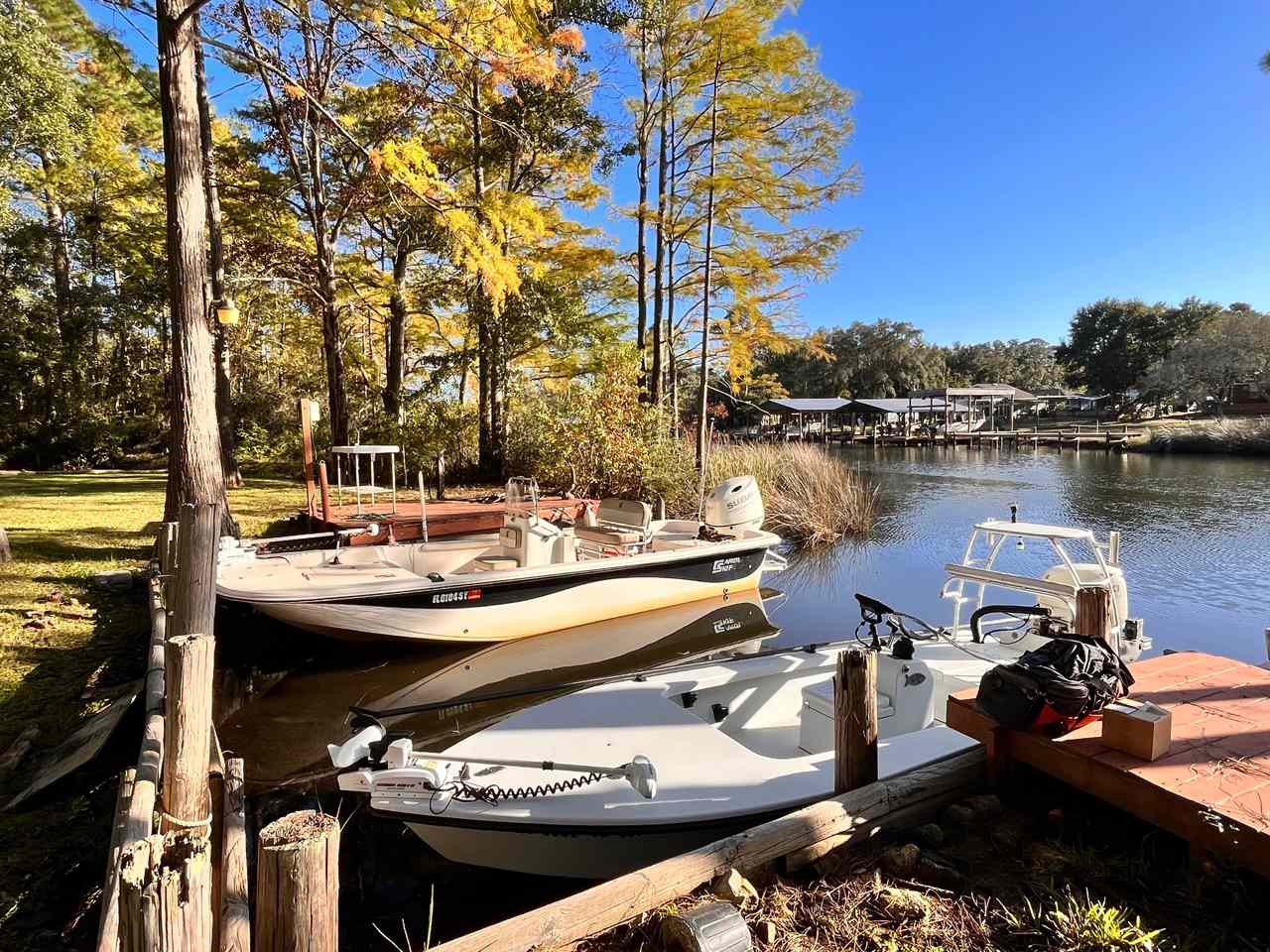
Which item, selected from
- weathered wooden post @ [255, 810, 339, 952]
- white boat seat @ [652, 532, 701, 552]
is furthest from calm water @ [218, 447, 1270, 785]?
weathered wooden post @ [255, 810, 339, 952]

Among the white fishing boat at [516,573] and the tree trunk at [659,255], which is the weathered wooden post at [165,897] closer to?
the white fishing boat at [516,573]

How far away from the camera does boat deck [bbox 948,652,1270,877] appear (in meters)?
2.53

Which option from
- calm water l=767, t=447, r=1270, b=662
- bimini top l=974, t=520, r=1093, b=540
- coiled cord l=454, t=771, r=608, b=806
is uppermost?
bimini top l=974, t=520, r=1093, b=540

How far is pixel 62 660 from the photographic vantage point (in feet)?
19.2

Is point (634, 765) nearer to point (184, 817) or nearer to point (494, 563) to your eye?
point (184, 817)

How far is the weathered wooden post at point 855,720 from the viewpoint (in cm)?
305

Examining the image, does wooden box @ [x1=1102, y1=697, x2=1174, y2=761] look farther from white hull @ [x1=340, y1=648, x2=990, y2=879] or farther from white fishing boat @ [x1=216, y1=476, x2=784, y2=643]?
white fishing boat @ [x1=216, y1=476, x2=784, y2=643]

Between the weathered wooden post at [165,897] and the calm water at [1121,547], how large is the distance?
26.5 ft

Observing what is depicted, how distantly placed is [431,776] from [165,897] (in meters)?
1.67

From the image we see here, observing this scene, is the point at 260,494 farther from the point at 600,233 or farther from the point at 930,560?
the point at 930,560

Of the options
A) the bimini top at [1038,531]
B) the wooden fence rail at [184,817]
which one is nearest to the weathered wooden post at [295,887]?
the wooden fence rail at [184,817]

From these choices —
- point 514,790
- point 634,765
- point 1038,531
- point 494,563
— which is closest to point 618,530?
point 494,563

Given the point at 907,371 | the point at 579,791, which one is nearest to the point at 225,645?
the point at 579,791

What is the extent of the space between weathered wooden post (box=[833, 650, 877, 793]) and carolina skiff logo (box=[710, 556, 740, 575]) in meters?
6.67
